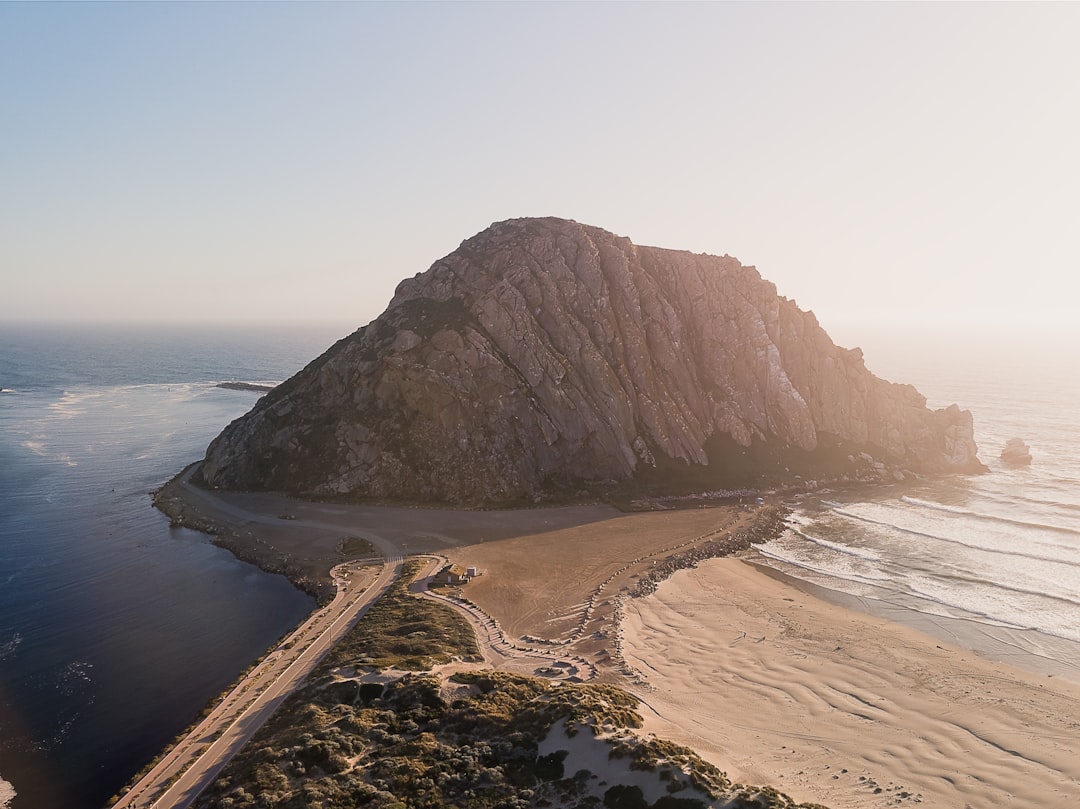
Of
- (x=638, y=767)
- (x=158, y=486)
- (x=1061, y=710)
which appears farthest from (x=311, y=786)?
(x=158, y=486)

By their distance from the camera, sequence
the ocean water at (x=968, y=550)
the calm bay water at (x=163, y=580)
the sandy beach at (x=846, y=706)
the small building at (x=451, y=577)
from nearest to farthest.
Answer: the sandy beach at (x=846, y=706) → the calm bay water at (x=163, y=580) → the ocean water at (x=968, y=550) → the small building at (x=451, y=577)

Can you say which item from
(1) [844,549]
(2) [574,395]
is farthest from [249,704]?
(2) [574,395]

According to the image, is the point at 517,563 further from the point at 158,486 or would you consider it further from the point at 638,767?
the point at 158,486

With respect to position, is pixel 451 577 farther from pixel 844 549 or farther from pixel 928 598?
pixel 928 598

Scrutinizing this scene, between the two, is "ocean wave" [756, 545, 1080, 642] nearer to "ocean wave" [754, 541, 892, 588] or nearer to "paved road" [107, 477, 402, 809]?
"ocean wave" [754, 541, 892, 588]

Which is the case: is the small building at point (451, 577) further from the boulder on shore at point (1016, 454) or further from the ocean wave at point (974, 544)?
the boulder on shore at point (1016, 454)

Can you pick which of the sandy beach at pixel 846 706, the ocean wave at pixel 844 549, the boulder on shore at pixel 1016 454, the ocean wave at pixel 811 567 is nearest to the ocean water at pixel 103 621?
the sandy beach at pixel 846 706
